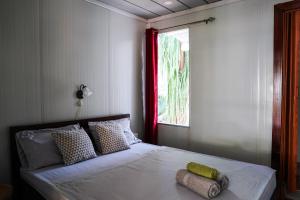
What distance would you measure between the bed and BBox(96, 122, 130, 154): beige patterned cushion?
97 millimetres

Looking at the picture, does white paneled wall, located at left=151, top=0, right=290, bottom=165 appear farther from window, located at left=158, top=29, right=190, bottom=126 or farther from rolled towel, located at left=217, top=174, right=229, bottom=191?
rolled towel, located at left=217, top=174, right=229, bottom=191

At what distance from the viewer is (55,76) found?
7.98ft

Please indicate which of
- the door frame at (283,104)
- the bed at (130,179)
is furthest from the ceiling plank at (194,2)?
the bed at (130,179)

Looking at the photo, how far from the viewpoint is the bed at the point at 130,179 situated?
1499 millimetres

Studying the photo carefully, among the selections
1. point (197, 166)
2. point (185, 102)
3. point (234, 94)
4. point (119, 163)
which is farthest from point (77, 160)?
point (234, 94)

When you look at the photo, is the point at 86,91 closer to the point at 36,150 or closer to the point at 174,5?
the point at 36,150

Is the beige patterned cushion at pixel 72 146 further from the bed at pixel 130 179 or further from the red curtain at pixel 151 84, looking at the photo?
the red curtain at pixel 151 84

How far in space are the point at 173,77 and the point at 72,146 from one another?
6.55 ft

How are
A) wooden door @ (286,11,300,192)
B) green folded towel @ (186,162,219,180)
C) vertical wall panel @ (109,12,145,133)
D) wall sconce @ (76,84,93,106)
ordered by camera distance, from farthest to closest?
vertical wall panel @ (109,12,145,133) < wall sconce @ (76,84,93,106) < wooden door @ (286,11,300,192) < green folded towel @ (186,162,219,180)

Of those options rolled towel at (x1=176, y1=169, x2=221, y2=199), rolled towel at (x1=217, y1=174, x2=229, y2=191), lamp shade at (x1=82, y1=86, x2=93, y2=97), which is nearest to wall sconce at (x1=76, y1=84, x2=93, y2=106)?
lamp shade at (x1=82, y1=86, x2=93, y2=97)

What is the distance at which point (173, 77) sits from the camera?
349 cm

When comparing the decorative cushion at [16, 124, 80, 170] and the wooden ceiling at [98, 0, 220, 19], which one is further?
the wooden ceiling at [98, 0, 220, 19]

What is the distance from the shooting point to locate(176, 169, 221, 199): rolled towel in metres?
Answer: 1.41

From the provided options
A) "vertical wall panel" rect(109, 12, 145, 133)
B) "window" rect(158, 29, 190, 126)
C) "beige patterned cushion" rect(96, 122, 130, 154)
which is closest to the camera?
"beige patterned cushion" rect(96, 122, 130, 154)
